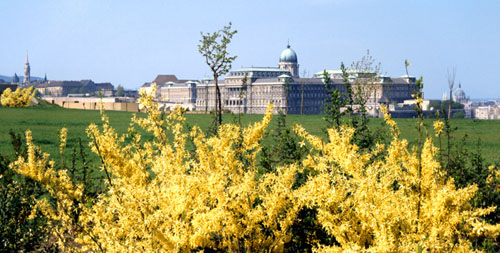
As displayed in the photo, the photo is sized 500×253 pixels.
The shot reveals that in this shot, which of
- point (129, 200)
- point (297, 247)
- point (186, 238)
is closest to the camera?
point (186, 238)

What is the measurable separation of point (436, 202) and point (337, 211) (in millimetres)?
1026

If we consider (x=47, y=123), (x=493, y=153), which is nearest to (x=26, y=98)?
(x=47, y=123)

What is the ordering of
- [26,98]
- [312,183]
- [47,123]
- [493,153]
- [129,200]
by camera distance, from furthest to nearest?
A: [26,98]
[47,123]
[493,153]
[129,200]
[312,183]

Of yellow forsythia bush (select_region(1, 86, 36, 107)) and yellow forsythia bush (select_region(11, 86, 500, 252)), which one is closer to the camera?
yellow forsythia bush (select_region(11, 86, 500, 252))

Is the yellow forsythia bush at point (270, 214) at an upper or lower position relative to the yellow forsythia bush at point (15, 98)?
lower

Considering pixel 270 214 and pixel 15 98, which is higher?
pixel 15 98

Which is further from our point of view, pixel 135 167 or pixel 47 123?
pixel 47 123

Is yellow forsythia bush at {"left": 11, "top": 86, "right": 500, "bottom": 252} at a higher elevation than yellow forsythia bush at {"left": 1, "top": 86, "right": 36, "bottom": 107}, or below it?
below

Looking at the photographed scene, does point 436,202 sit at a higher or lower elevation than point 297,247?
higher

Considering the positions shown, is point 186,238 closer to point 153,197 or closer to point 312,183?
point 153,197

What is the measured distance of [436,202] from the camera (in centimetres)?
545

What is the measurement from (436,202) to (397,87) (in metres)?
189

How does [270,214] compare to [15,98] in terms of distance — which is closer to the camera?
[270,214]

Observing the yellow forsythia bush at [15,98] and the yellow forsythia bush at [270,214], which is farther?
the yellow forsythia bush at [15,98]
